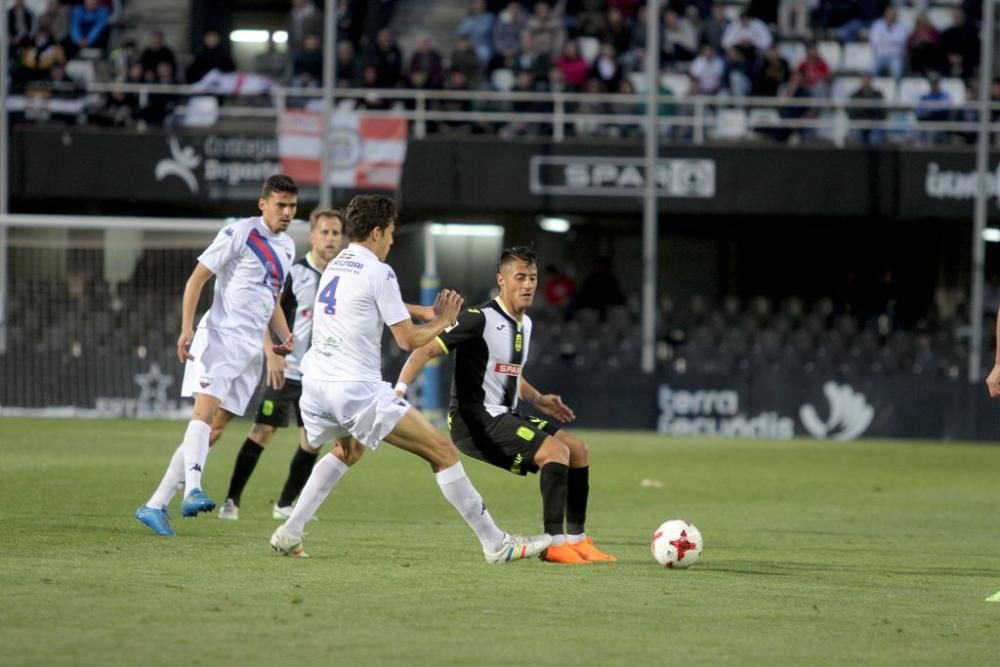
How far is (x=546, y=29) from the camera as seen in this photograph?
27.7 meters

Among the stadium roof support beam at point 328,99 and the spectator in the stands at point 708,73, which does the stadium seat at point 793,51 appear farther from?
the stadium roof support beam at point 328,99

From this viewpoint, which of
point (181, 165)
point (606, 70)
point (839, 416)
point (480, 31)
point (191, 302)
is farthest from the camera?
point (480, 31)

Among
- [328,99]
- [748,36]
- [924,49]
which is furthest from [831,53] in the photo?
[328,99]

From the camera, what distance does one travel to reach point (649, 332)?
24281mm

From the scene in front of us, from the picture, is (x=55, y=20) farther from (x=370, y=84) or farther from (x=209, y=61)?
(x=370, y=84)

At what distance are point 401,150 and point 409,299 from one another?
2249 mm

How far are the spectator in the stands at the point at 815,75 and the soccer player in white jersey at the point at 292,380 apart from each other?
1630cm

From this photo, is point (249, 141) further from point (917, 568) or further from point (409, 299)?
point (917, 568)

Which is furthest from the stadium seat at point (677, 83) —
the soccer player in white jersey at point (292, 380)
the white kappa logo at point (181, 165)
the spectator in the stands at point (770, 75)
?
the soccer player in white jersey at point (292, 380)

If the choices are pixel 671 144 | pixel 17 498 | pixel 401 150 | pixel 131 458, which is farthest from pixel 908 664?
pixel 671 144

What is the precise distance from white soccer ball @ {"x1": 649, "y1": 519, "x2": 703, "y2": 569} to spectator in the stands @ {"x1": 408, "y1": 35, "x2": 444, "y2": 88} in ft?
61.3

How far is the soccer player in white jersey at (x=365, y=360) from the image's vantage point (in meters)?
8.45

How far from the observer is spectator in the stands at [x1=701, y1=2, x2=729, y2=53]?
91.8 ft

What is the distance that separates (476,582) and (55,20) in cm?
2213
